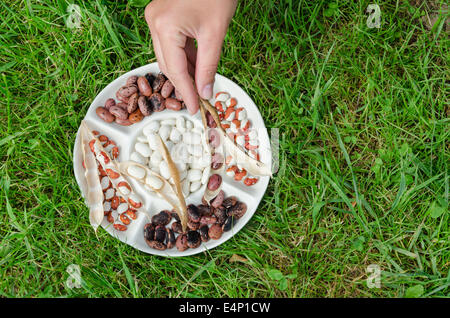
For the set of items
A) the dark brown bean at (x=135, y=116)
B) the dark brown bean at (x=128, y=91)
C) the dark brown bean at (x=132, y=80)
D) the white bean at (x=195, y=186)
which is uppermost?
the dark brown bean at (x=132, y=80)

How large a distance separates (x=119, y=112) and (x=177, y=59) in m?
0.50

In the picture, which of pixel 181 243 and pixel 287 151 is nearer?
pixel 181 243

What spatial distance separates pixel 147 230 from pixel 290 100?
0.87m

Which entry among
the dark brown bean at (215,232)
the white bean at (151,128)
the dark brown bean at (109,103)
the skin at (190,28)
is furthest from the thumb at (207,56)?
the dark brown bean at (215,232)

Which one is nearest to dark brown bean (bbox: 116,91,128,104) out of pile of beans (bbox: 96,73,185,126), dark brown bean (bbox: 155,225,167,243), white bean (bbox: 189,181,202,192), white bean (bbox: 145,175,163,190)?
pile of beans (bbox: 96,73,185,126)

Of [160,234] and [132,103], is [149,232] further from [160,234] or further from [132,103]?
[132,103]

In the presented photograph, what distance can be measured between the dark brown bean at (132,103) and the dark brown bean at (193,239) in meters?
0.60

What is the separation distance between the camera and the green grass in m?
1.77

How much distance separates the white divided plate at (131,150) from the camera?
1736 mm

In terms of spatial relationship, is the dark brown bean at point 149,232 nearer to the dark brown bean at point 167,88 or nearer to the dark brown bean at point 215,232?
the dark brown bean at point 215,232

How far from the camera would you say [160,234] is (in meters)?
1.75

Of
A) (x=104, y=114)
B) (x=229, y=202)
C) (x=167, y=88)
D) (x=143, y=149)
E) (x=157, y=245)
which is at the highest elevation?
(x=167, y=88)

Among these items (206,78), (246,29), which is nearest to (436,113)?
(246,29)

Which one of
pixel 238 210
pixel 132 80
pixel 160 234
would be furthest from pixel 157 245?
pixel 132 80
